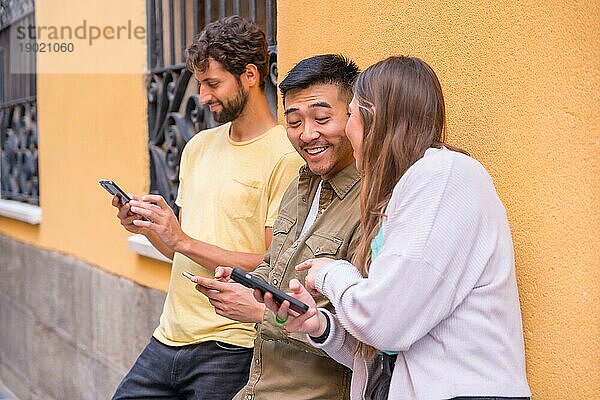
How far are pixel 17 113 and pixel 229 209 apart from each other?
5.61 meters

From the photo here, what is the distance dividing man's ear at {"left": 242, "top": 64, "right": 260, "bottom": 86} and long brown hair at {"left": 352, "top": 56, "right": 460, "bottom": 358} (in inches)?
47.9

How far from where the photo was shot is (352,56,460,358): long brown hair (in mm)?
2350

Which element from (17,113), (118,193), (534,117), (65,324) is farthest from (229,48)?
(17,113)

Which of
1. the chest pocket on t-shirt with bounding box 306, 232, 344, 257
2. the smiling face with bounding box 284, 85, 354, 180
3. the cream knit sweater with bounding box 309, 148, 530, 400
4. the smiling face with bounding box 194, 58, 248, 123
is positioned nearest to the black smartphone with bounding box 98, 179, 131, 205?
the smiling face with bounding box 194, 58, 248, 123

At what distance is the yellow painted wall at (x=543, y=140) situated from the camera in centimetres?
246

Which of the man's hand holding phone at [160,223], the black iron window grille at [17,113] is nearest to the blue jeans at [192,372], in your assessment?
the man's hand holding phone at [160,223]

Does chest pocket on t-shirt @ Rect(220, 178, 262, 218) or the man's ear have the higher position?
the man's ear

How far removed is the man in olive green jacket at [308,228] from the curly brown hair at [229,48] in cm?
59

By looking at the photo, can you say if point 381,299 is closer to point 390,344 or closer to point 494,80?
point 390,344

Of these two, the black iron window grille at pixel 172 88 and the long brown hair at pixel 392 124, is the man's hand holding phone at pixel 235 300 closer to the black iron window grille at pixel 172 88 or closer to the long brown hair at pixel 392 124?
the long brown hair at pixel 392 124

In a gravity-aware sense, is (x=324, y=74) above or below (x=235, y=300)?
above

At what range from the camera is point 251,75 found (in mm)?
3607

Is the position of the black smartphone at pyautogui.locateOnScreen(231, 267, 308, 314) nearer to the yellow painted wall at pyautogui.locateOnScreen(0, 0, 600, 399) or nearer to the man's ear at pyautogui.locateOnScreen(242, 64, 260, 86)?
the yellow painted wall at pyautogui.locateOnScreen(0, 0, 600, 399)

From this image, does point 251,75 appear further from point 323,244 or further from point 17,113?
point 17,113
